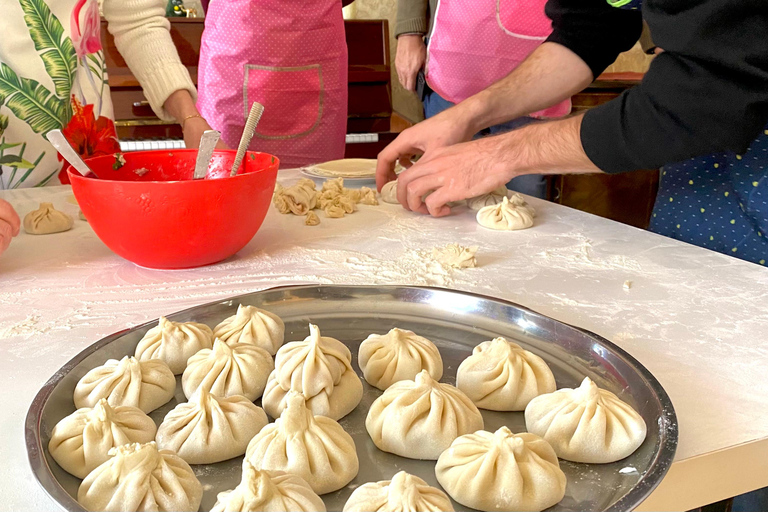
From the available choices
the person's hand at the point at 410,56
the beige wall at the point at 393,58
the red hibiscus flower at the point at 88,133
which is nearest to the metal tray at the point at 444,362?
the red hibiscus flower at the point at 88,133

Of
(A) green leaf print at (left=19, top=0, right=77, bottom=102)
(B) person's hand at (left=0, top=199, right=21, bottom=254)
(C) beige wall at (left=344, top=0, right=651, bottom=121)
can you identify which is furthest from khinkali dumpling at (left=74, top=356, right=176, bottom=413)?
(C) beige wall at (left=344, top=0, right=651, bottom=121)

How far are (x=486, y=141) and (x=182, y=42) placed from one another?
10.1 feet

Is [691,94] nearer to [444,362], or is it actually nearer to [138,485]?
[444,362]

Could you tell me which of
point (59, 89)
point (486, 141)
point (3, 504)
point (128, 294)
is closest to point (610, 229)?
point (486, 141)

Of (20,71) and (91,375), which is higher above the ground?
(20,71)

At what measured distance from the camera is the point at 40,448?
2.00ft

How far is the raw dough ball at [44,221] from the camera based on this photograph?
1396mm

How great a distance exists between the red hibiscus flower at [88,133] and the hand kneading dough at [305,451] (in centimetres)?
132

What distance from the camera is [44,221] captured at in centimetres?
140

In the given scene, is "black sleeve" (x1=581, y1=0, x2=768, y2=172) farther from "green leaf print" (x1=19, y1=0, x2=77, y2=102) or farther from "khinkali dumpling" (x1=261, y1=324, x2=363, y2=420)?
"green leaf print" (x1=19, y1=0, x2=77, y2=102)

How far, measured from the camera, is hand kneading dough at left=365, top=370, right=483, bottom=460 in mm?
678

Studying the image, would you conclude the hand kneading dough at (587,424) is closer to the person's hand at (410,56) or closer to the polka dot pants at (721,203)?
the polka dot pants at (721,203)

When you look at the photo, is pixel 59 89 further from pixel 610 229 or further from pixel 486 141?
pixel 610 229

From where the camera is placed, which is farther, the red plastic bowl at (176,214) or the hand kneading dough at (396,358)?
the red plastic bowl at (176,214)
